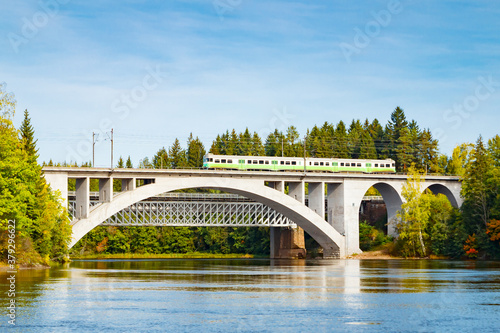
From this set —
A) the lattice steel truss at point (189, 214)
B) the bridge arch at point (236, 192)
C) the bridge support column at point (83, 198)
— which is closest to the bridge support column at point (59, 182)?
the bridge support column at point (83, 198)

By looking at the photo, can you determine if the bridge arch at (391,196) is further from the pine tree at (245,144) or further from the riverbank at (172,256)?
the pine tree at (245,144)

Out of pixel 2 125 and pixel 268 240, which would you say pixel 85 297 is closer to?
pixel 2 125

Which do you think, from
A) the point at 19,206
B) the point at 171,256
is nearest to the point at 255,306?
the point at 19,206

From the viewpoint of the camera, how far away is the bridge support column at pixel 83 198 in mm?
89494

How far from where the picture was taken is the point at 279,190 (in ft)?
341

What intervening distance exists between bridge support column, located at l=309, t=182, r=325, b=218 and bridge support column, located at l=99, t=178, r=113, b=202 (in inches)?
Result: 1242

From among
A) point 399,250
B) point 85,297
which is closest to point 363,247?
point 399,250

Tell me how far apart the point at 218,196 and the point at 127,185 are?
3052 centimetres

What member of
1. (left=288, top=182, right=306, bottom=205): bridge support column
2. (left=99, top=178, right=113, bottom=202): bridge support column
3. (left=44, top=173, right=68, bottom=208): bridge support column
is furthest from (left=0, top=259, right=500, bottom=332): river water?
(left=288, top=182, right=306, bottom=205): bridge support column

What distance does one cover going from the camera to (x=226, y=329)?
25047 millimetres

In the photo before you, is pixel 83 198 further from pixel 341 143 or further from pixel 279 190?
pixel 341 143

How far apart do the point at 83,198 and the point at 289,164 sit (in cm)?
3168

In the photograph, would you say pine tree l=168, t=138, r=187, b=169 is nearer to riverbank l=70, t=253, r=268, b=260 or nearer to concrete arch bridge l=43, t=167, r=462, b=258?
riverbank l=70, t=253, r=268, b=260

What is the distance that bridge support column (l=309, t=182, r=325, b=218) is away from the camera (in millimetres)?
104562
